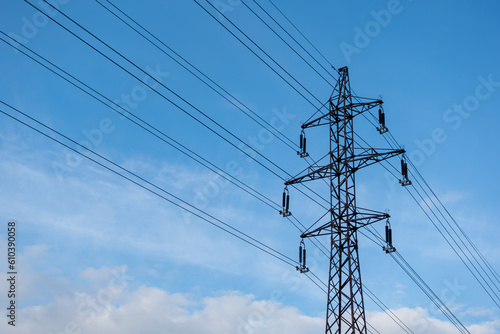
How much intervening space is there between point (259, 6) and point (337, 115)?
8.15 m

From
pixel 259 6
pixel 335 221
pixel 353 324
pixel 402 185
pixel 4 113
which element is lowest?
pixel 353 324

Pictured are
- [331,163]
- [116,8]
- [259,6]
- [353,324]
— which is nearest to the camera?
[116,8]

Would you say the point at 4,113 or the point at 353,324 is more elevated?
the point at 4,113

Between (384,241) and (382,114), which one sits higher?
(382,114)

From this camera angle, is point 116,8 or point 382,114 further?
point 382,114

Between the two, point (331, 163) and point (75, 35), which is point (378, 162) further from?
point (75, 35)

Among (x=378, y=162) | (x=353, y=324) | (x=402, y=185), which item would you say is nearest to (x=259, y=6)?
(x=378, y=162)

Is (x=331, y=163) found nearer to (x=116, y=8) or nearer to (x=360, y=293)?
(x=360, y=293)

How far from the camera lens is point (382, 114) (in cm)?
3111

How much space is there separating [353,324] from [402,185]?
8.75 m

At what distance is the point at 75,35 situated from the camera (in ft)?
66.1

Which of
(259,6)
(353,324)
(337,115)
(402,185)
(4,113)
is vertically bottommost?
(353,324)

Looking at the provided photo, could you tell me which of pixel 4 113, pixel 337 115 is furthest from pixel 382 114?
pixel 4 113

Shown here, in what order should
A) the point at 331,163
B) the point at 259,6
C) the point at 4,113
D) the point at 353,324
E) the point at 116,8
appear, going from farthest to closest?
the point at 331,163 → the point at 259,6 → the point at 353,324 → the point at 116,8 → the point at 4,113
